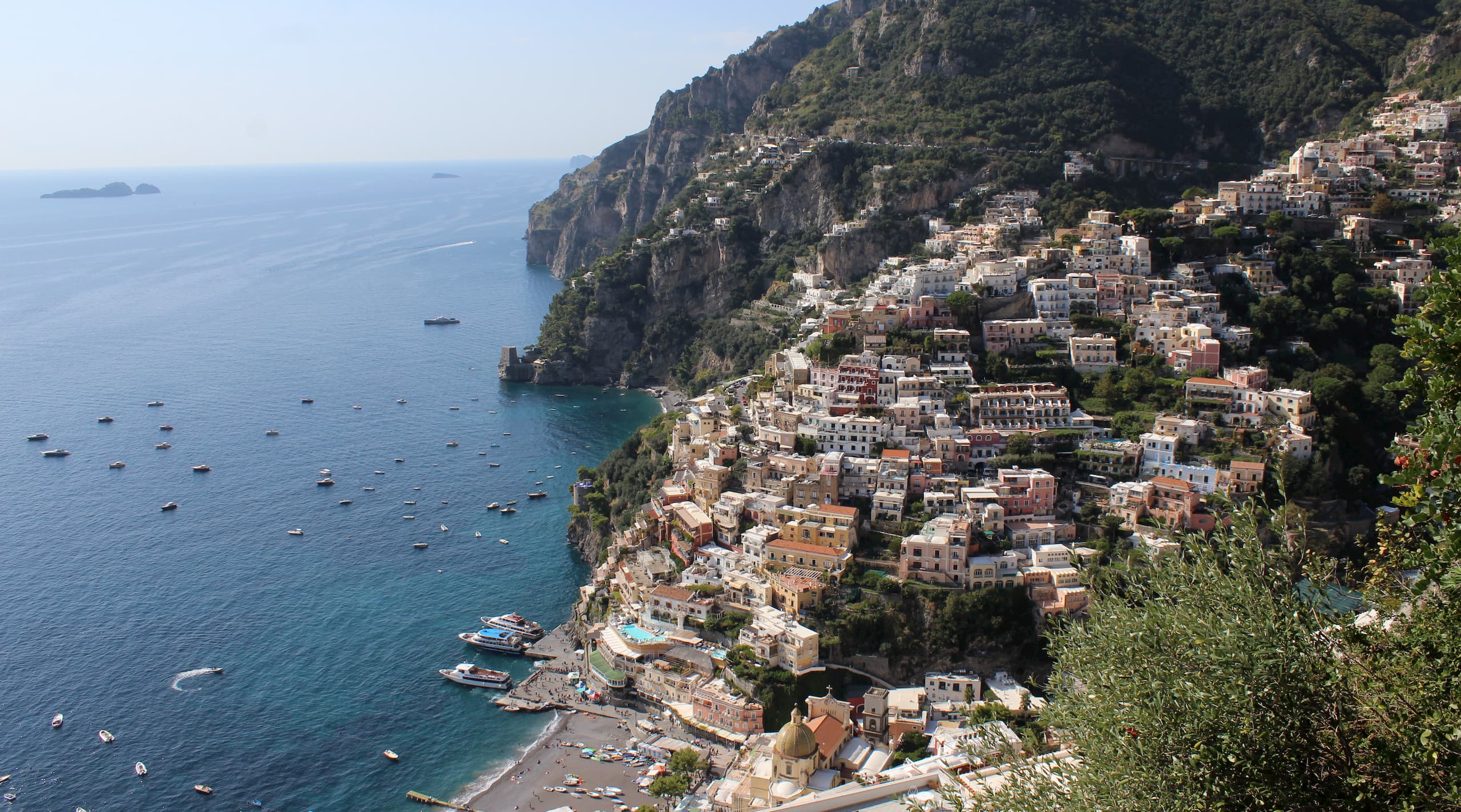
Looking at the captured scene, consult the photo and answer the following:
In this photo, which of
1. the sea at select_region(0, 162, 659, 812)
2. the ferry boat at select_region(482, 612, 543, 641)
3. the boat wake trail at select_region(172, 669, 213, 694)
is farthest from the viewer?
the ferry boat at select_region(482, 612, 543, 641)

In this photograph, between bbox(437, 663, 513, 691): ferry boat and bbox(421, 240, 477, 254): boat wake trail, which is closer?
bbox(437, 663, 513, 691): ferry boat

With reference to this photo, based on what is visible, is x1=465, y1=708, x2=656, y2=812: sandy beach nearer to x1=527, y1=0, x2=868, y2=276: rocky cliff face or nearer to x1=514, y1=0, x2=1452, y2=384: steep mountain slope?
x1=514, y1=0, x2=1452, y2=384: steep mountain slope

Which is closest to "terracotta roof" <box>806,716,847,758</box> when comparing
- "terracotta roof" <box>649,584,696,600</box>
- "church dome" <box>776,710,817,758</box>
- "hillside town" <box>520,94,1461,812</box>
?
"hillside town" <box>520,94,1461,812</box>

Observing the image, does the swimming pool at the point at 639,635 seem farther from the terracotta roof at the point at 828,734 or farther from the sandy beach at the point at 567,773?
the terracotta roof at the point at 828,734

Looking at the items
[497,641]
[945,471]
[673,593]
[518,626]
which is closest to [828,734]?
[673,593]

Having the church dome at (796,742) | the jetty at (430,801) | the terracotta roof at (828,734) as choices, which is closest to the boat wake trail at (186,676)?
the jetty at (430,801)

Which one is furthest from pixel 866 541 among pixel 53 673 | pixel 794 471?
pixel 53 673

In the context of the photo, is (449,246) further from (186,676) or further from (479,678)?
(479,678)
